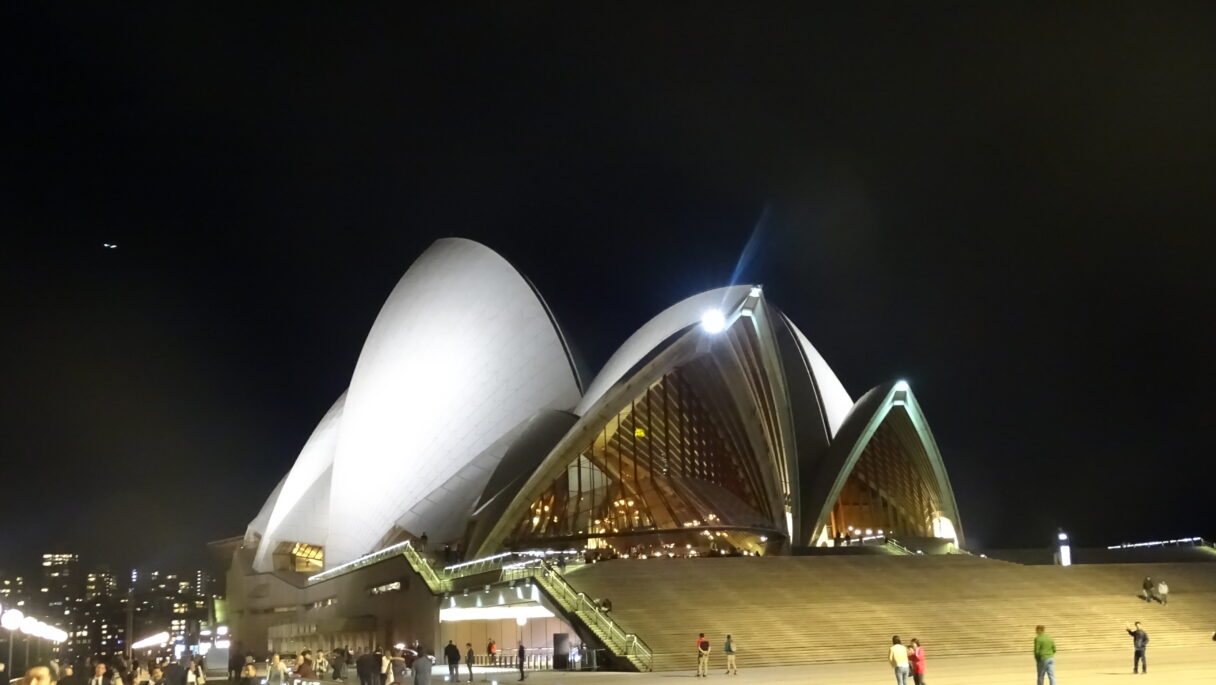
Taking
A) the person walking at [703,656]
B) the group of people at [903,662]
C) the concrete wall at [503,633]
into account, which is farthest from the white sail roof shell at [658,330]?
the group of people at [903,662]

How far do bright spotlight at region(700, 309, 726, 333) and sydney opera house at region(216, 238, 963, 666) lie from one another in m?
0.08

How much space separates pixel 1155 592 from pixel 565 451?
14.1 m

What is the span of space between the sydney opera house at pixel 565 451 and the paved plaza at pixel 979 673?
29.3 feet

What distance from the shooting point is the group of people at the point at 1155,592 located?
21125 mm

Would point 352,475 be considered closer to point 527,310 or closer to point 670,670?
point 527,310

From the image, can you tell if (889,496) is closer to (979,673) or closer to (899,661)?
(979,673)

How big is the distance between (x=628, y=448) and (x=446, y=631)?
8.77 meters

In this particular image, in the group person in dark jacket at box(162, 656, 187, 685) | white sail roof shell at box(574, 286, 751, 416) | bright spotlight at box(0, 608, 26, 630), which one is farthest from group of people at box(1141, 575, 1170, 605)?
bright spotlight at box(0, 608, 26, 630)

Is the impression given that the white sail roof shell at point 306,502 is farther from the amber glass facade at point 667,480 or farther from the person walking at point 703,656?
the person walking at point 703,656

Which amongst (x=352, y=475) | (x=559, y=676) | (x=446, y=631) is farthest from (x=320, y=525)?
(x=559, y=676)

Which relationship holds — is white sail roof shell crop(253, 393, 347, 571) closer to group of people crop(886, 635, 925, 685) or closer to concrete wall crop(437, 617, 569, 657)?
concrete wall crop(437, 617, 569, 657)

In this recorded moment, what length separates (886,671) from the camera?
1389cm

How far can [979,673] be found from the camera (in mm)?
12945

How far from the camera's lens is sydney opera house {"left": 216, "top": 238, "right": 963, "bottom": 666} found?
86.6 ft
